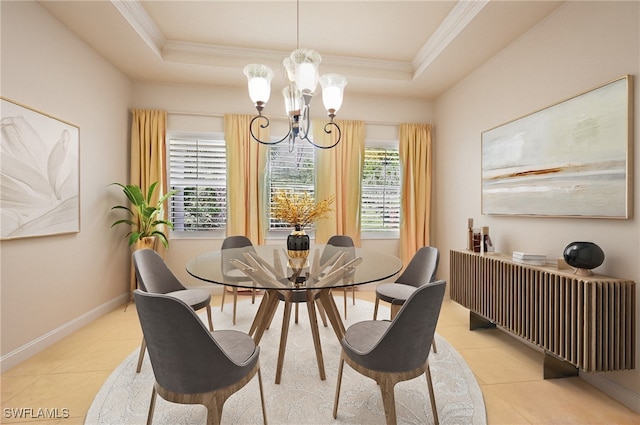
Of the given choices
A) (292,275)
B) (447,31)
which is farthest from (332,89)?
(447,31)

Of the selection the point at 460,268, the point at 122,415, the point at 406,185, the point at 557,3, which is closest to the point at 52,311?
the point at 122,415

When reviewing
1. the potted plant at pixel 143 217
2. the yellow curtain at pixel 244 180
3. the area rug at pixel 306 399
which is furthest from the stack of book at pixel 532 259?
the potted plant at pixel 143 217

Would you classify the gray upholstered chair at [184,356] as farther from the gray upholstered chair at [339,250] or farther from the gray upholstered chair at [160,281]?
the gray upholstered chair at [339,250]

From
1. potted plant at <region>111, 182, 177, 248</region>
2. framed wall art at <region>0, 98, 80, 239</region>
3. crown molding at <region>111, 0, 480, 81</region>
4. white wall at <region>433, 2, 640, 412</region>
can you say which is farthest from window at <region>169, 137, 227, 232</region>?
white wall at <region>433, 2, 640, 412</region>

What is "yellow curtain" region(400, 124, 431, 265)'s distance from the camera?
14.2 feet

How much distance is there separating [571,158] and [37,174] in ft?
14.2

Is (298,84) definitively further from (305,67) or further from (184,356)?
(184,356)

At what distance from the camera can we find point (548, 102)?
8.09 feet

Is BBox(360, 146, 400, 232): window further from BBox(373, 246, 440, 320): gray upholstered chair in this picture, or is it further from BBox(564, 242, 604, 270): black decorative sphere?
BBox(564, 242, 604, 270): black decorative sphere

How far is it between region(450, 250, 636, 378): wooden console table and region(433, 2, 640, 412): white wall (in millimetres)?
143

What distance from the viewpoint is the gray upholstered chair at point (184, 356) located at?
1173mm

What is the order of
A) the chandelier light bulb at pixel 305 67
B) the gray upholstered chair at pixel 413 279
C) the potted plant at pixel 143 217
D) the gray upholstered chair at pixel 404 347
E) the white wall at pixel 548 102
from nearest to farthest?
the gray upholstered chair at pixel 404 347 → the white wall at pixel 548 102 → the chandelier light bulb at pixel 305 67 → the gray upholstered chair at pixel 413 279 → the potted plant at pixel 143 217

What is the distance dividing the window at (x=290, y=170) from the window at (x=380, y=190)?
32.9 inches

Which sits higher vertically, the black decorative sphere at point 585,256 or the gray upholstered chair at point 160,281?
the black decorative sphere at point 585,256
